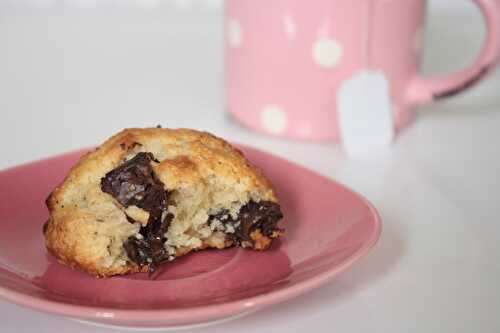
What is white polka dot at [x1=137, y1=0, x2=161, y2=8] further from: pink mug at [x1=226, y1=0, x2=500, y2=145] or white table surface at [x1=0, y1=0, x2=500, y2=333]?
pink mug at [x1=226, y1=0, x2=500, y2=145]

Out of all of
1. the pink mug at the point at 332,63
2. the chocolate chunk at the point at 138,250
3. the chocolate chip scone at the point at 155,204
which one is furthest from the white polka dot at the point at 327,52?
the chocolate chunk at the point at 138,250

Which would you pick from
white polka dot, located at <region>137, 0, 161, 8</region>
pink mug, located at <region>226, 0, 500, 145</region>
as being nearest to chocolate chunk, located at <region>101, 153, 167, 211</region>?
pink mug, located at <region>226, 0, 500, 145</region>

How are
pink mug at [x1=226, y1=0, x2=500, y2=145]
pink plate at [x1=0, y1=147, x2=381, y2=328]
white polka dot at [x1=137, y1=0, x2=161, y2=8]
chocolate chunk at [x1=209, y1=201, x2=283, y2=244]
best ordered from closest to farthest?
pink plate at [x1=0, y1=147, x2=381, y2=328]
chocolate chunk at [x1=209, y1=201, x2=283, y2=244]
pink mug at [x1=226, y1=0, x2=500, y2=145]
white polka dot at [x1=137, y1=0, x2=161, y2=8]

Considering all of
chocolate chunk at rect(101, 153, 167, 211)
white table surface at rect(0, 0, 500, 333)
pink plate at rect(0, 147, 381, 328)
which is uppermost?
chocolate chunk at rect(101, 153, 167, 211)

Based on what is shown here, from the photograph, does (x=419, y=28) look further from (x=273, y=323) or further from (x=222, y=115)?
(x=273, y=323)

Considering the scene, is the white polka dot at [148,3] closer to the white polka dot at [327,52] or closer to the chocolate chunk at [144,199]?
the white polka dot at [327,52]

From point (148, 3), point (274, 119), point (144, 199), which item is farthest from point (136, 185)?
point (148, 3)
